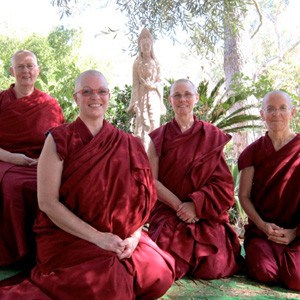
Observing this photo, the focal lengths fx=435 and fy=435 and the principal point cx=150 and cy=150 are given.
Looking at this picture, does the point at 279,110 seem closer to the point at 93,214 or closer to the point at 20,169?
the point at 93,214

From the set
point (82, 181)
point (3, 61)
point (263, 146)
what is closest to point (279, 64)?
point (3, 61)

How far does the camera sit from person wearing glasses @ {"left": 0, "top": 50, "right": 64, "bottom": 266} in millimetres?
3289

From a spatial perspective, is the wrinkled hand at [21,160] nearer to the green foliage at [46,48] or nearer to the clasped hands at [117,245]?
the clasped hands at [117,245]

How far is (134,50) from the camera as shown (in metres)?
8.24

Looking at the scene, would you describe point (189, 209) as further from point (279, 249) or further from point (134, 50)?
point (134, 50)

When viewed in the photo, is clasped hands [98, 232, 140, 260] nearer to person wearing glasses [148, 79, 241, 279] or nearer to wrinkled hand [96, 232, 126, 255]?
wrinkled hand [96, 232, 126, 255]

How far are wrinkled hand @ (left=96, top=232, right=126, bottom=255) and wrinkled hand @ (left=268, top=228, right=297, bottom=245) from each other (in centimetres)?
133

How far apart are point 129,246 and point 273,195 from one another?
4.57 ft

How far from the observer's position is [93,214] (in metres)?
2.64

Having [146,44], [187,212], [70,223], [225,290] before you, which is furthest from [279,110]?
[146,44]

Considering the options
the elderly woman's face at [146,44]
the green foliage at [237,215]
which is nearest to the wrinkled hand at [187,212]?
the green foliage at [237,215]

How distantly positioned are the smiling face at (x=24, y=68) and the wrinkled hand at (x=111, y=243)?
1.80 meters

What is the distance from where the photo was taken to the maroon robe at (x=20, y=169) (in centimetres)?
328

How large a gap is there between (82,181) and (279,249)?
167 centimetres
